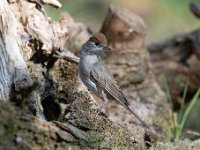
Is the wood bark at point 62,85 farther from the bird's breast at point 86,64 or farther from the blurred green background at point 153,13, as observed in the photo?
the blurred green background at point 153,13

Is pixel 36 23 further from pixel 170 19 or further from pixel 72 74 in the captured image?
pixel 170 19

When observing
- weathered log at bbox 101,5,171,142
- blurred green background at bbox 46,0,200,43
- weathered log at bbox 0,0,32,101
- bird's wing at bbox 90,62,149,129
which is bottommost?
blurred green background at bbox 46,0,200,43

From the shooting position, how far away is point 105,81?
680 cm

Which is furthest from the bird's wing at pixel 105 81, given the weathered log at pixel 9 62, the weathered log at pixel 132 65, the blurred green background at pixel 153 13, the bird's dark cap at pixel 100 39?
the blurred green background at pixel 153 13

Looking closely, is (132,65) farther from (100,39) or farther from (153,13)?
(153,13)

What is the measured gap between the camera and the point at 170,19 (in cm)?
1295

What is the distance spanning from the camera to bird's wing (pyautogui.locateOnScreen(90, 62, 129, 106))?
6.75m

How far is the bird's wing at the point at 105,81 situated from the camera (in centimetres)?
675

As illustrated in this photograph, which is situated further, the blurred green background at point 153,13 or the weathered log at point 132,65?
the blurred green background at point 153,13

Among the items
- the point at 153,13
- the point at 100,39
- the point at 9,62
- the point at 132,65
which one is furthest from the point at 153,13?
the point at 9,62

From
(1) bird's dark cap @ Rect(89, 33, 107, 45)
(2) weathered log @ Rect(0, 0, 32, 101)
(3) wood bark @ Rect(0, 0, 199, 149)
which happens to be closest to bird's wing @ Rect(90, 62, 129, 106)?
(3) wood bark @ Rect(0, 0, 199, 149)

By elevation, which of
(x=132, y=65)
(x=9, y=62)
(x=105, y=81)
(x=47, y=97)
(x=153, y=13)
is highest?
(x=9, y=62)

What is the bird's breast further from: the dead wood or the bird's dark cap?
the bird's dark cap

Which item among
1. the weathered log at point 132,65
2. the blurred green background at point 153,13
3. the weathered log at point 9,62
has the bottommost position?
the blurred green background at point 153,13
